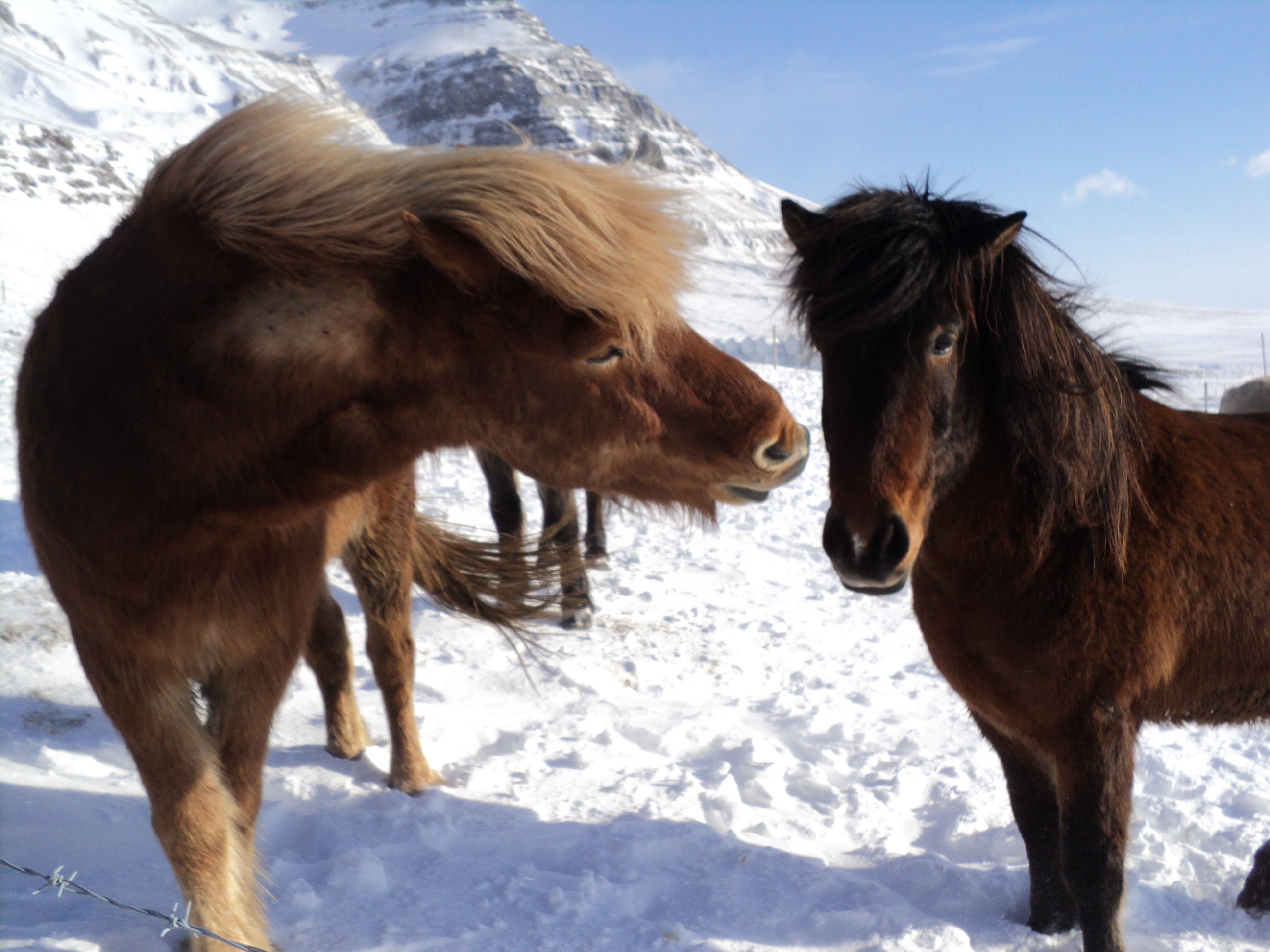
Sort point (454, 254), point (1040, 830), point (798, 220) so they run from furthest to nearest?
A: point (1040, 830)
point (798, 220)
point (454, 254)

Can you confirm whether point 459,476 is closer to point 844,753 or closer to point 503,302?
point 844,753

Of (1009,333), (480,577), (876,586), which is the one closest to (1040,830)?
(876,586)

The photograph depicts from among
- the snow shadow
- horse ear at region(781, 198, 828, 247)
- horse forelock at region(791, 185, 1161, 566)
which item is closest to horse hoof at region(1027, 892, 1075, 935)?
horse forelock at region(791, 185, 1161, 566)

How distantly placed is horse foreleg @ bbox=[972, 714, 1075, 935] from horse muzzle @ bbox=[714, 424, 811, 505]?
1134 millimetres

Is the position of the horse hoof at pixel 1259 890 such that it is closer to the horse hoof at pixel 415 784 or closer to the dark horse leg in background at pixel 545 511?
the horse hoof at pixel 415 784

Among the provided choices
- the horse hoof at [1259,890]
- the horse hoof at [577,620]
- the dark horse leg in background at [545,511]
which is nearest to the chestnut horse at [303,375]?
the horse hoof at [1259,890]

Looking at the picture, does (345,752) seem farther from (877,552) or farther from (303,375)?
(877,552)

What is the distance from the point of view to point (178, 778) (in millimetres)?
1746

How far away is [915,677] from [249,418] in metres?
3.72

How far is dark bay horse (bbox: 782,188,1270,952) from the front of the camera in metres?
1.85

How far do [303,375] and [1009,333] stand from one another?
1639 mm

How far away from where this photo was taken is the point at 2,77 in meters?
35.6

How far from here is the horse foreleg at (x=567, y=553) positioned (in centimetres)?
293

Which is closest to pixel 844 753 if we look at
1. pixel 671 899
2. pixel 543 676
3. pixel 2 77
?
pixel 671 899
